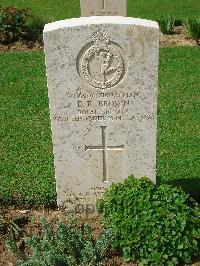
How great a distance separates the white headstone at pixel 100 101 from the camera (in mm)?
4449

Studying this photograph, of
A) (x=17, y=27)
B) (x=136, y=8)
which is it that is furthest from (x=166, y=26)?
(x=17, y=27)

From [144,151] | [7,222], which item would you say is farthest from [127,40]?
[7,222]

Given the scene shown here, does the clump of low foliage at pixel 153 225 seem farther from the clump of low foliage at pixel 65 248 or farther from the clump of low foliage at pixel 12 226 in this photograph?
the clump of low foliage at pixel 12 226

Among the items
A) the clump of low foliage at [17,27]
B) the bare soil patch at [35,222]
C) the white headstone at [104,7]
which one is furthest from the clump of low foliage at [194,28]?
the bare soil patch at [35,222]

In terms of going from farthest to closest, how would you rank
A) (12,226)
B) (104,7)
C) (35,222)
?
(104,7)
(35,222)
(12,226)

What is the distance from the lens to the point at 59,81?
4.67 meters

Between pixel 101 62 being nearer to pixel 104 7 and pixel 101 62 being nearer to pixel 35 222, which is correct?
pixel 35 222

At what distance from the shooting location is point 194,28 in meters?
11.0

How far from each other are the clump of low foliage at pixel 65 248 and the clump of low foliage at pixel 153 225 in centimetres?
17

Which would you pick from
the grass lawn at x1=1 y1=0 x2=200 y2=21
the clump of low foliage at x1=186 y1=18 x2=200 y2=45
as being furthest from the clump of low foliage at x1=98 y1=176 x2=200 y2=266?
the grass lawn at x1=1 y1=0 x2=200 y2=21

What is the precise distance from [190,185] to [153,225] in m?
1.83

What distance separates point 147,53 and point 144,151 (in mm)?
1048

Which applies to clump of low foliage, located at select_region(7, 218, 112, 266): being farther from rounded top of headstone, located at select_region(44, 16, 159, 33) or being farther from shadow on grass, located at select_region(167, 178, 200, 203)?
rounded top of headstone, located at select_region(44, 16, 159, 33)

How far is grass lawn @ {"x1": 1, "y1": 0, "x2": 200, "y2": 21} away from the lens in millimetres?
13688
